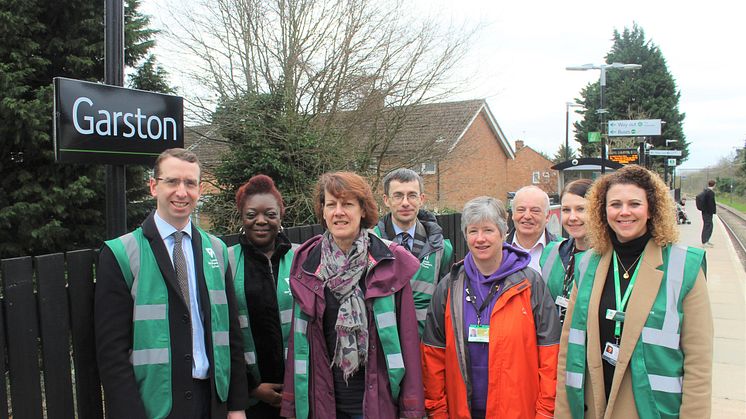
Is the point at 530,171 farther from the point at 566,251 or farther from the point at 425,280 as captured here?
the point at 425,280

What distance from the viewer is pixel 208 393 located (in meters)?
2.60

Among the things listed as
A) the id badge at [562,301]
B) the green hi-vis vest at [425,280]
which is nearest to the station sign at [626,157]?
the green hi-vis vest at [425,280]

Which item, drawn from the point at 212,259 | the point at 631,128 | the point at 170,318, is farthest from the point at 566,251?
the point at 631,128

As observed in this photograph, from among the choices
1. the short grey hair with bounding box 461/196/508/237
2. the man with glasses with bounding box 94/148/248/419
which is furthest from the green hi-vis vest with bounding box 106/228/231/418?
the short grey hair with bounding box 461/196/508/237

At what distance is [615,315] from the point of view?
8.32 feet

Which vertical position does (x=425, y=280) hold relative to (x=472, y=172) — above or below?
below

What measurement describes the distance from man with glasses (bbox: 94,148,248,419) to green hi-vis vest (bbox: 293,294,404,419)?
12.3 inches

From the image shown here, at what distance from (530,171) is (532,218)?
38188mm

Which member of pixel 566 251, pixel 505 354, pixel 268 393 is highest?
pixel 566 251

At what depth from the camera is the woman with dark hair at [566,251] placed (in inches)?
127

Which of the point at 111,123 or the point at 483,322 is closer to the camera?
the point at 483,322

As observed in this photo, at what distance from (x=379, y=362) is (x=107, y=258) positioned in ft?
4.53

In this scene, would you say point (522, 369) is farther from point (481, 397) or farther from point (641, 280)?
point (641, 280)

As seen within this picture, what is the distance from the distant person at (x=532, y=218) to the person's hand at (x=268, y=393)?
1.87 m
